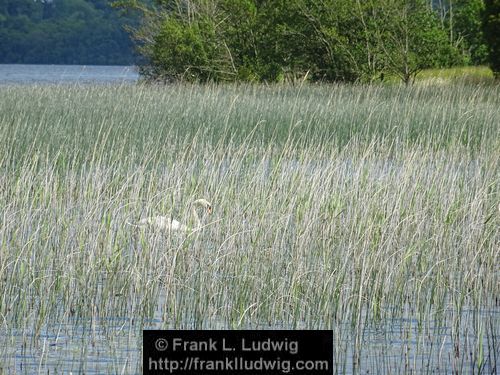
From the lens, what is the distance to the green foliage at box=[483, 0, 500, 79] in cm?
2438

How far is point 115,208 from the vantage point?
724 centimetres

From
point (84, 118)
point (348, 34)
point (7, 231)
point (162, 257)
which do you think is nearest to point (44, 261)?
point (7, 231)

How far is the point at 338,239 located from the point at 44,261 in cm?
194

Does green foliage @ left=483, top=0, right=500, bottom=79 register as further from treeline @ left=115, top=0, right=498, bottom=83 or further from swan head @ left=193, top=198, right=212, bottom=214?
swan head @ left=193, top=198, right=212, bottom=214

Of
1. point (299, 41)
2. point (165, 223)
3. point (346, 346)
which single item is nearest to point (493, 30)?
point (299, 41)

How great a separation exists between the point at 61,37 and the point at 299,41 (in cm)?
8919

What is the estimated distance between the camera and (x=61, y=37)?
113 meters

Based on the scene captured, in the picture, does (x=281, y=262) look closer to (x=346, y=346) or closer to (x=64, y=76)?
(x=346, y=346)

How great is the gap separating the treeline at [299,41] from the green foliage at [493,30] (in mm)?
376

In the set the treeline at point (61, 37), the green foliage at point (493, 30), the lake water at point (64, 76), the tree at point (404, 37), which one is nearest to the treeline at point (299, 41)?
the tree at point (404, 37)

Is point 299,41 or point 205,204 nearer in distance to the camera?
point 205,204

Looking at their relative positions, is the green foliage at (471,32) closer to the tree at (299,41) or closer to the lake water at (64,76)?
the tree at (299,41)

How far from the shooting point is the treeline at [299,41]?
26125 mm

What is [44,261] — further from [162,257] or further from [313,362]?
[313,362]
